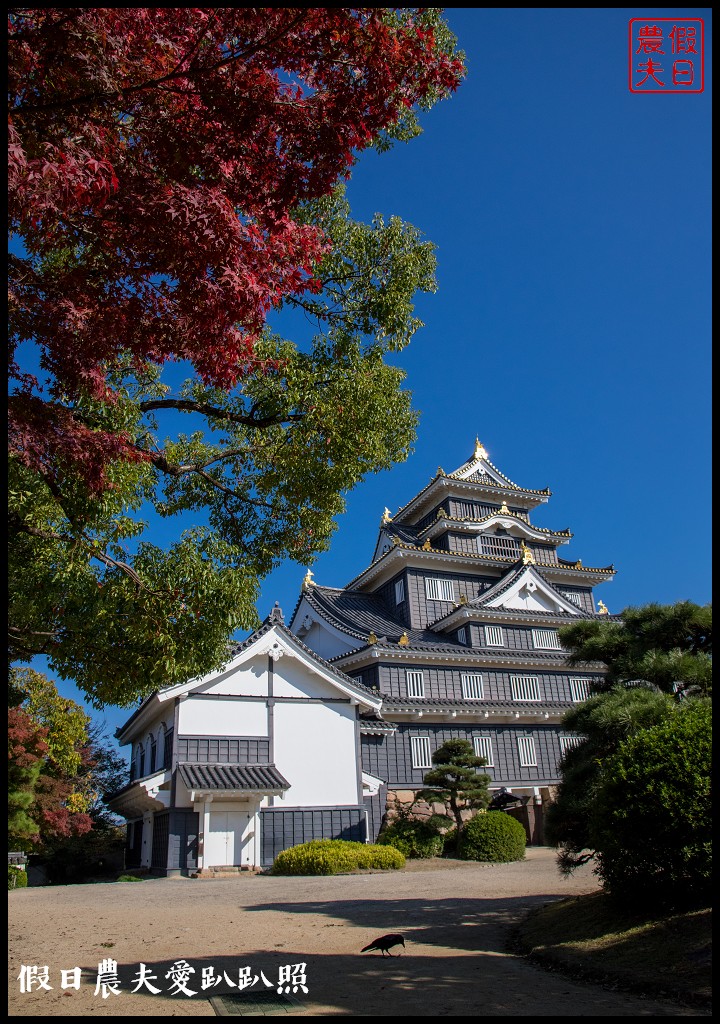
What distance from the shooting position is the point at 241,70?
15.6 feet

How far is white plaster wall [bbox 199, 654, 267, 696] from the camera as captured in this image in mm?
21797

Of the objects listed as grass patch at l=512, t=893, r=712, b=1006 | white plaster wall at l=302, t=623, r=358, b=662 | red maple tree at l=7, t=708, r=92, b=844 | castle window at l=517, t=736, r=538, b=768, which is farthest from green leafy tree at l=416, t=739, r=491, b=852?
grass patch at l=512, t=893, r=712, b=1006

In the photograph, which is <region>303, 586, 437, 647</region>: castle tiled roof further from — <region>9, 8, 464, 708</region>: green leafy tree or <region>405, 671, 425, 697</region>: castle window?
<region>9, 8, 464, 708</region>: green leafy tree

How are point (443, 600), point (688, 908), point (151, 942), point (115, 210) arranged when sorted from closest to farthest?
point (115, 210) < point (688, 908) < point (151, 942) < point (443, 600)

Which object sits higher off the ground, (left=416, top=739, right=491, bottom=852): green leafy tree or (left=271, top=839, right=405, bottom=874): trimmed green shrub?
(left=416, top=739, right=491, bottom=852): green leafy tree

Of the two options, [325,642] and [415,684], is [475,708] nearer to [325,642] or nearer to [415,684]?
Result: [415,684]

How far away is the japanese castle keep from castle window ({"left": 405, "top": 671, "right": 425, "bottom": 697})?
2.2 inches

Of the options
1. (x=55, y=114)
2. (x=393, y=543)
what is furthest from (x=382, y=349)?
(x=393, y=543)

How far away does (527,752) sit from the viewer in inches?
1094

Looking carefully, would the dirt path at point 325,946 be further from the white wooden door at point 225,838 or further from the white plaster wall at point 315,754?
the white plaster wall at point 315,754

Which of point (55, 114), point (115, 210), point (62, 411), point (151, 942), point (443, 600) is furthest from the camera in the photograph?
point (443, 600)

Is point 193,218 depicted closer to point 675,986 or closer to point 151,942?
point 675,986

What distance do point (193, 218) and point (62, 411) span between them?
2071 millimetres

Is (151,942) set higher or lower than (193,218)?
lower
